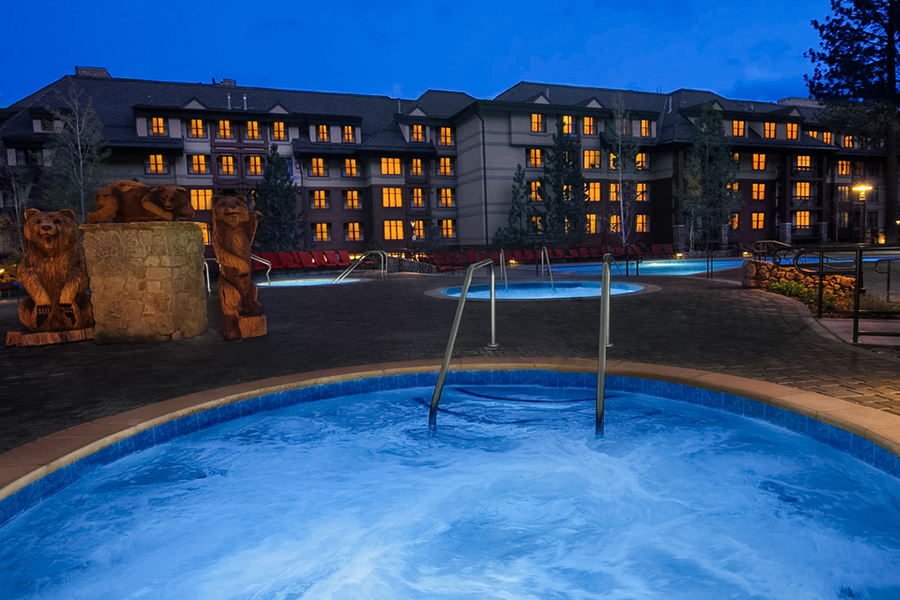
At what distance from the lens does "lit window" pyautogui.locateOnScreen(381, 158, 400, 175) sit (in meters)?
37.7

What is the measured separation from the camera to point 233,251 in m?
7.91

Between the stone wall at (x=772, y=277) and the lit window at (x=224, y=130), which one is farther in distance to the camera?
the lit window at (x=224, y=130)

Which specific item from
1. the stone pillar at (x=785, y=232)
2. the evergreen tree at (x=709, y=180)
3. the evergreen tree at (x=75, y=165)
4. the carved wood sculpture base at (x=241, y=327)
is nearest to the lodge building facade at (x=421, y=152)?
the stone pillar at (x=785, y=232)

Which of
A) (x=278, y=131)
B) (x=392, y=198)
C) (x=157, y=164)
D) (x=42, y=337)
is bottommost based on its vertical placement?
(x=42, y=337)

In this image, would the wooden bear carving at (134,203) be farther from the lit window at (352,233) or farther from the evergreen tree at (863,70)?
the evergreen tree at (863,70)

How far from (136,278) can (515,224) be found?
30.1 metres

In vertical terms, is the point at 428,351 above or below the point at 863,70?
below

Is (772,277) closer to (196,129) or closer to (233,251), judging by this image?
(233,251)

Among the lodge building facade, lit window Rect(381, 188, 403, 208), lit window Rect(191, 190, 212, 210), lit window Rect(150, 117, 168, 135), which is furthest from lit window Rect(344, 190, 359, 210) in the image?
lit window Rect(150, 117, 168, 135)

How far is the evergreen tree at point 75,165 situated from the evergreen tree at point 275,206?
323 inches

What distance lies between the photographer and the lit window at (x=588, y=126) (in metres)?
39.1

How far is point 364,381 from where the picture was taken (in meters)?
5.93

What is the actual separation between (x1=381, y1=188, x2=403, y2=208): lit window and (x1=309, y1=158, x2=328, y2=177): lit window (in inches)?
177

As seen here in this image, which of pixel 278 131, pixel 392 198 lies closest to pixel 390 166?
pixel 392 198
